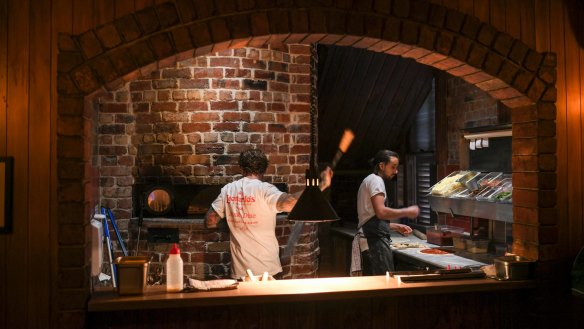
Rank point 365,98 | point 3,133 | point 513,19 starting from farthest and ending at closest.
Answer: point 365,98 → point 513,19 → point 3,133

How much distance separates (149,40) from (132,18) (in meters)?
0.15

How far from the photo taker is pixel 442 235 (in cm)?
562

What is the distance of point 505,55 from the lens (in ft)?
10.6

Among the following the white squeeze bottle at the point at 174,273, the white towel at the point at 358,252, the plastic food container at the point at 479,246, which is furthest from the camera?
the white towel at the point at 358,252

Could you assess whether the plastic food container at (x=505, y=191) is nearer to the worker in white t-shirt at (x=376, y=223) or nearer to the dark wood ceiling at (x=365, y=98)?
the worker in white t-shirt at (x=376, y=223)

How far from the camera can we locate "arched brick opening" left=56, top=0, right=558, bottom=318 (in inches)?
107

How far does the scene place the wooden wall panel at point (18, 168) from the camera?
8.91 feet

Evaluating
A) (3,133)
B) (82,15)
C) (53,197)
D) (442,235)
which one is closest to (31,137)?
(3,133)

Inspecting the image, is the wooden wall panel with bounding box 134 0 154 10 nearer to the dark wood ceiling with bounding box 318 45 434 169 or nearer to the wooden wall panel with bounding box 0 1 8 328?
the wooden wall panel with bounding box 0 1 8 328

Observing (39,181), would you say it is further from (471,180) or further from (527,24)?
(471,180)

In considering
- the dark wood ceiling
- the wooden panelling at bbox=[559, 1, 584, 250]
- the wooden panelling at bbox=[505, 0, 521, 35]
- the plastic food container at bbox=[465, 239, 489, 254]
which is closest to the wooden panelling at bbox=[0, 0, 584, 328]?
the wooden panelling at bbox=[505, 0, 521, 35]

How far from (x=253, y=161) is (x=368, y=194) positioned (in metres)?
1.44

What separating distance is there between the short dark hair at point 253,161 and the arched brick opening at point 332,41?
1.36 metres

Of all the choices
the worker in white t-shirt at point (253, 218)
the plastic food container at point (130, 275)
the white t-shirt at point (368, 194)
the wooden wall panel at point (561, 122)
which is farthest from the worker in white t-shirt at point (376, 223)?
the plastic food container at point (130, 275)
